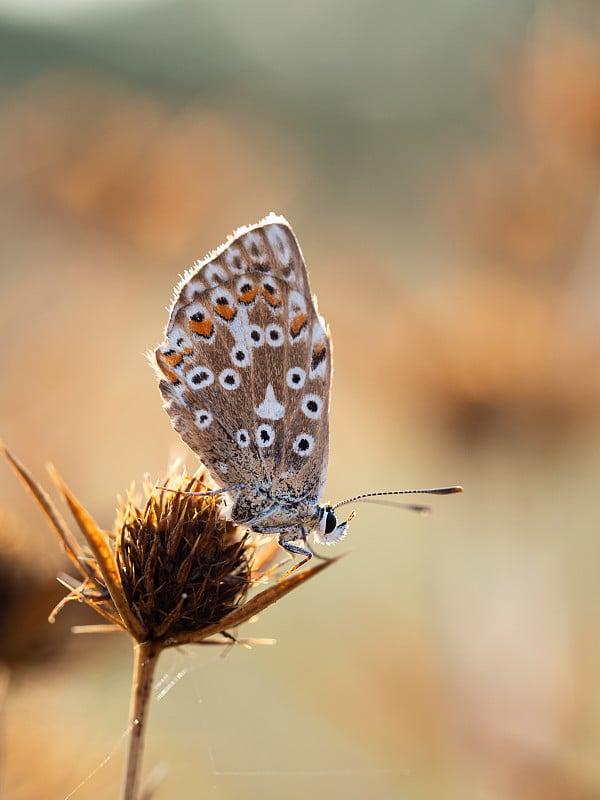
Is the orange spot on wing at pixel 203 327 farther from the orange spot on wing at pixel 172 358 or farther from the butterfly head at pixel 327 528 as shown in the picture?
the butterfly head at pixel 327 528

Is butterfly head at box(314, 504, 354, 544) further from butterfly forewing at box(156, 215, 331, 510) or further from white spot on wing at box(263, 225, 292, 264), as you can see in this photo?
white spot on wing at box(263, 225, 292, 264)

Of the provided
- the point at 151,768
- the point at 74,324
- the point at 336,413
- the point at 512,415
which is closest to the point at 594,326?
the point at 512,415

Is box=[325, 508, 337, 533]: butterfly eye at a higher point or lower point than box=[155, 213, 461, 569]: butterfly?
lower

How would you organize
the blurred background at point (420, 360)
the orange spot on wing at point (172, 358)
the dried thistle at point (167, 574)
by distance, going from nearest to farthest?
1. the dried thistle at point (167, 574)
2. the orange spot on wing at point (172, 358)
3. the blurred background at point (420, 360)

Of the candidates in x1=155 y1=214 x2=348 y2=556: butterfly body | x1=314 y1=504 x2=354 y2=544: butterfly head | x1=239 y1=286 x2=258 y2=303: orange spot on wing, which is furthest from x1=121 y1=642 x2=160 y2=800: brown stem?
x1=239 y1=286 x2=258 y2=303: orange spot on wing

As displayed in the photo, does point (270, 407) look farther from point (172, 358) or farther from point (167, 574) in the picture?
point (167, 574)

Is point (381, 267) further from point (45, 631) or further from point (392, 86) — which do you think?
point (392, 86)

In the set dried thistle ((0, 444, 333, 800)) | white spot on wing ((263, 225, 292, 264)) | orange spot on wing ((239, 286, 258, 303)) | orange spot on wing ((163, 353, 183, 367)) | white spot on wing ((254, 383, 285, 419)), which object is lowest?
dried thistle ((0, 444, 333, 800))

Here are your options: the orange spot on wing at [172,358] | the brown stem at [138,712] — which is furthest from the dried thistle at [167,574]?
the orange spot on wing at [172,358]
